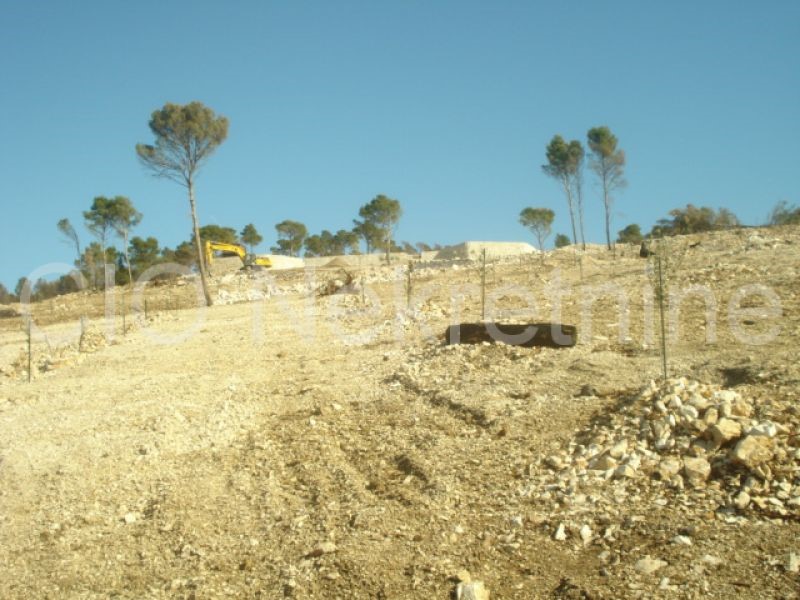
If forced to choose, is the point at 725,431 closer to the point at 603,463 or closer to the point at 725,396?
the point at 725,396

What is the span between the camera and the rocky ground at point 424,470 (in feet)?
12.3

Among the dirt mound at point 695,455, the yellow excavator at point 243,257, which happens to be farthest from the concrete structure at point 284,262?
the dirt mound at point 695,455

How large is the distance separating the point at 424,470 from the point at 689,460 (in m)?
1.98

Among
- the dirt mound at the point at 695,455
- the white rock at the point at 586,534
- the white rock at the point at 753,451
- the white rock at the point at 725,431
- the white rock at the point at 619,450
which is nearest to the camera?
the white rock at the point at 586,534

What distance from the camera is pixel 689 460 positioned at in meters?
4.51

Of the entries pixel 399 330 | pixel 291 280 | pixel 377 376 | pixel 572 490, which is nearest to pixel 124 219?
pixel 291 280

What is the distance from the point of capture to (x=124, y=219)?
1547 inches

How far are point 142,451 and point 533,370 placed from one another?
437 centimetres

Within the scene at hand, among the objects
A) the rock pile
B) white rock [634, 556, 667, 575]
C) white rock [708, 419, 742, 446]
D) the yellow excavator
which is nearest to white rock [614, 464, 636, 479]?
the rock pile

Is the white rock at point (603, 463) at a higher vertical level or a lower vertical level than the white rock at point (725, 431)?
lower

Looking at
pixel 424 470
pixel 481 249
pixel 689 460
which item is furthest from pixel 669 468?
pixel 481 249

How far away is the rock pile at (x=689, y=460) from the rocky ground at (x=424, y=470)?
17 mm

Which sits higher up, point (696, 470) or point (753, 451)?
point (753, 451)

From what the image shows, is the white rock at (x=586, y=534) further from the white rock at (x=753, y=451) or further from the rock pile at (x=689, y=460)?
the white rock at (x=753, y=451)
